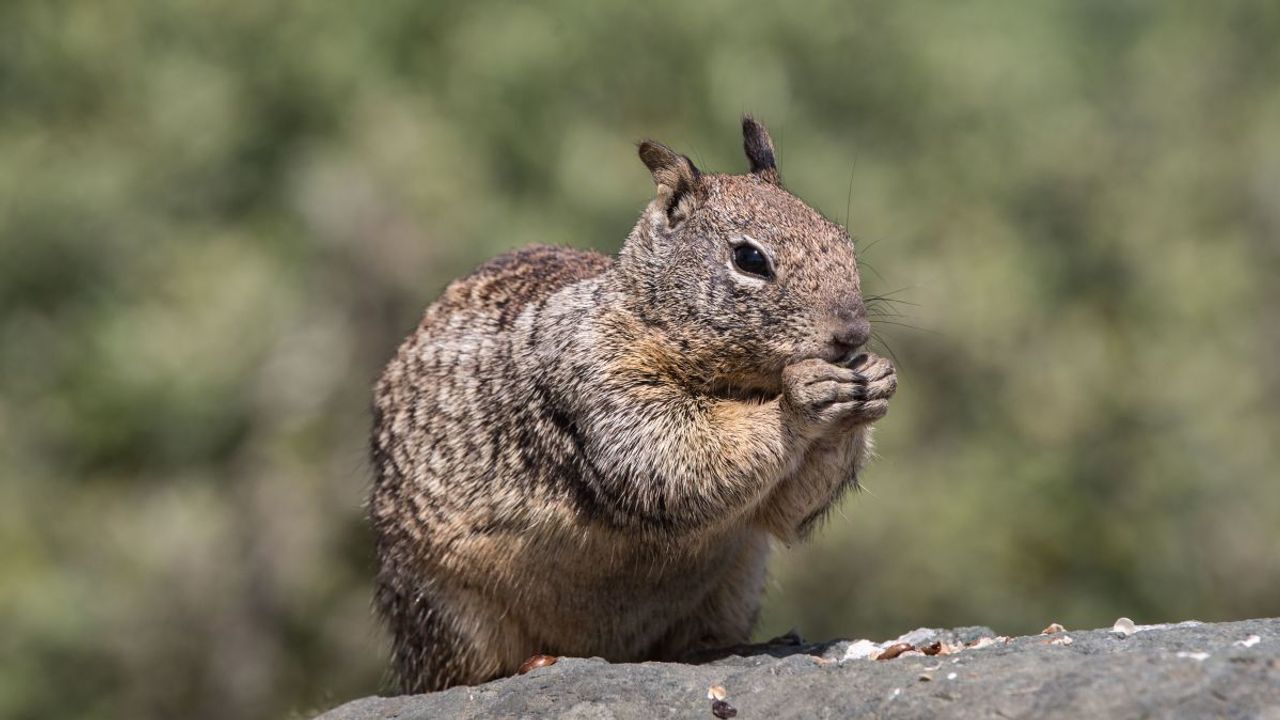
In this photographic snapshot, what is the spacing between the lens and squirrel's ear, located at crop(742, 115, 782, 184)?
6.92 metres

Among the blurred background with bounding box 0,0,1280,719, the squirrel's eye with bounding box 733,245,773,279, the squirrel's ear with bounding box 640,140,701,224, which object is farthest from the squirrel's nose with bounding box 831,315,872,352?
the blurred background with bounding box 0,0,1280,719

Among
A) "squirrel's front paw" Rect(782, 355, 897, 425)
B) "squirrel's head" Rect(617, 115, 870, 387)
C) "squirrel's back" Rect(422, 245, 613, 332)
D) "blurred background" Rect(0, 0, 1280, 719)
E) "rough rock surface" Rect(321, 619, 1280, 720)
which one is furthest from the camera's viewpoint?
"blurred background" Rect(0, 0, 1280, 719)

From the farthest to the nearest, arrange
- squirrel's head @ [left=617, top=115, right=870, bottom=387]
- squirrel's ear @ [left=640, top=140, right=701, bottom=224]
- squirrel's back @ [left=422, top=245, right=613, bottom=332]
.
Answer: squirrel's back @ [left=422, top=245, right=613, bottom=332]
squirrel's ear @ [left=640, top=140, right=701, bottom=224]
squirrel's head @ [left=617, top=115, right=870, bottom=387]

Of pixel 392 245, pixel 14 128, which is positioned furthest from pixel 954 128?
pixel 14 128

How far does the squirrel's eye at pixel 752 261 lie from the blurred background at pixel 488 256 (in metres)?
7.42

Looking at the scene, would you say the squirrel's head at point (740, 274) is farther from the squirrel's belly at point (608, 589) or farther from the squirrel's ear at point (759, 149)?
the squirrel's belly at point (608, 589)

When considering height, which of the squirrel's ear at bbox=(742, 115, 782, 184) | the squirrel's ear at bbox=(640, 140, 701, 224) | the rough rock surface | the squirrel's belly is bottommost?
the rough rock surface

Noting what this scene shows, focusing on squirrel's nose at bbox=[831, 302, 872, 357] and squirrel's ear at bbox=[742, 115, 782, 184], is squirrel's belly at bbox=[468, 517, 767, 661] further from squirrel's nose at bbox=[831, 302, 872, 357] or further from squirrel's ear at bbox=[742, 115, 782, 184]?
squirrel's ear at bbox=[742, 115, 782, 184]

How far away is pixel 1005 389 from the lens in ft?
53.3

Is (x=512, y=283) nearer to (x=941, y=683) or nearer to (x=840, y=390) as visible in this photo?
(x=840, y=390)

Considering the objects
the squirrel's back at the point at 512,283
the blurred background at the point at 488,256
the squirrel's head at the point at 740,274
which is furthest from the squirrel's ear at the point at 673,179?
the blurred background at the point at 488,256

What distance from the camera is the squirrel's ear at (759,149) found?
22.7 ft

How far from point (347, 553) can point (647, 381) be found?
9.05 metres

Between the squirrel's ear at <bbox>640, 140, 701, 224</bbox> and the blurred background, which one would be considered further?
the blurred background
